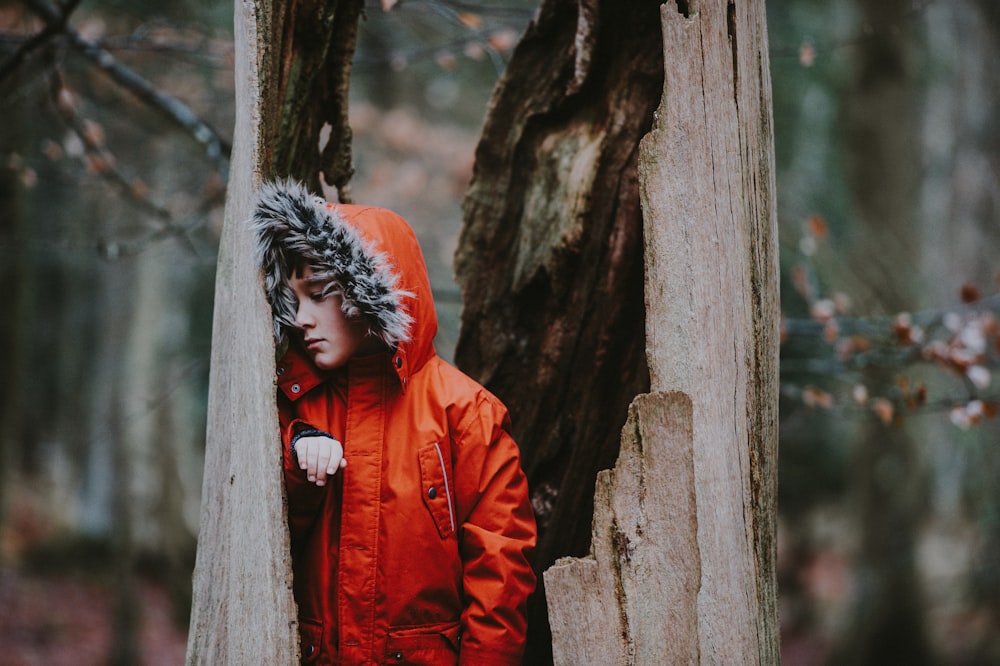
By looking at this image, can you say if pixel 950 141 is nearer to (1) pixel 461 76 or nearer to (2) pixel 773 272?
(1) pixel 461 76

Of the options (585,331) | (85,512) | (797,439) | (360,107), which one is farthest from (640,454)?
(85,512)

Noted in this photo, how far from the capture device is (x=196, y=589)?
233 centimetres

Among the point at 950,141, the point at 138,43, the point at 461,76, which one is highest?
the point at 461,76

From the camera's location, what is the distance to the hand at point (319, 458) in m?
2.31

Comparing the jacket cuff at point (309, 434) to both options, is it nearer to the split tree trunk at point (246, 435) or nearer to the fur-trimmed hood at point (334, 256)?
the split tree trunk at point (246, 435)

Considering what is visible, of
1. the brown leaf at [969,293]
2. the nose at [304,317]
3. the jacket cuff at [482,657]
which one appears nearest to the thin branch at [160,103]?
the nose at [304,317]

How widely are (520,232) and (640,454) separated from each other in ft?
5.29

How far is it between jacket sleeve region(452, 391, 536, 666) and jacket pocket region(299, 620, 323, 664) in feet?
1.48

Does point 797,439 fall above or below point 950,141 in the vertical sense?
below

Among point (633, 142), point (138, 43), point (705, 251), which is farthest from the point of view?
point (138, 43)

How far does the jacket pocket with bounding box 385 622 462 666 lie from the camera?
2.41 m

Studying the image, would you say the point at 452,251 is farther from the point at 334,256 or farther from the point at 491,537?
the point at 491,537

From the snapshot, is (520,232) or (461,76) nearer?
(520,232)

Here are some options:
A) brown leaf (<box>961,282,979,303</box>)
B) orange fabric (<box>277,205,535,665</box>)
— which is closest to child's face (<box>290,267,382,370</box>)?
orange fabric (<box>277,205,535,665</box>)
